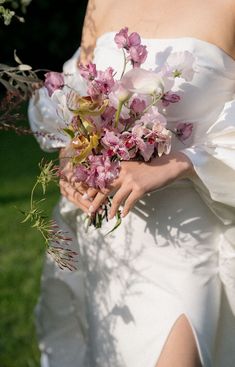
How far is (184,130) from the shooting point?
2.44 meters

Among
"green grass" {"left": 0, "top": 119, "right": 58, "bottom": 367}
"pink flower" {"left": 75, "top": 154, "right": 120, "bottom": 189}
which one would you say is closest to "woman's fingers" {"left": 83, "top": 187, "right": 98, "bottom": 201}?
"pink flower" {"left": 75, "top": 154, "right": 120, "bottom": 189}

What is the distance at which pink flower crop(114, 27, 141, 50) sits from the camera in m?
2.29

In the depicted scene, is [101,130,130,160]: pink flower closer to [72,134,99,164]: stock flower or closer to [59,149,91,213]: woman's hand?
[72,134,99,164]: stock flower

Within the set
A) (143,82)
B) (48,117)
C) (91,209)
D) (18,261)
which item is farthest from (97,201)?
(18,261)

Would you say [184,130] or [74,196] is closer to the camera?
[184,130]

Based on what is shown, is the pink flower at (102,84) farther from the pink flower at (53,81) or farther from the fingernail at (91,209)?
the fingernail at (91,209)

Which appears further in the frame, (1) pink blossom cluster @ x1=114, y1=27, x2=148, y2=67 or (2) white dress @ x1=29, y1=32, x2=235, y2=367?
(2) white dress @ x1=29, y1=32, x2=235, y2=367

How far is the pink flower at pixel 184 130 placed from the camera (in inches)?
95.9

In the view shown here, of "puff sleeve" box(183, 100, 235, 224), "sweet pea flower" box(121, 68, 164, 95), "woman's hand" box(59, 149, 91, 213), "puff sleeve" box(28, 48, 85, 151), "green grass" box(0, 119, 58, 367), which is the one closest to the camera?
"sweet pea flower" box(121, 68, 164, 95)

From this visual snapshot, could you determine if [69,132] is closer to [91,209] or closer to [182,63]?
[91,209]

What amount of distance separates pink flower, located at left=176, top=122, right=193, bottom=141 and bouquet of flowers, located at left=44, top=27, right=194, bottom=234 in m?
0.08

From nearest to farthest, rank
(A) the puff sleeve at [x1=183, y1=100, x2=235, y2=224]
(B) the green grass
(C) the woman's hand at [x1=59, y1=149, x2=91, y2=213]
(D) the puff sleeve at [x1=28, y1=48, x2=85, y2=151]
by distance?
1. (A) the puff sleeve at [x1=183, y1=100, x2=235, y2=224]
2. (C) the woman's hand at [x1=59, y1=149, x2=91, y2=213]
3. (D) the puff sleeve at [x1=28, y1=48, x2=85, y2=151]
4. (B) the green grass

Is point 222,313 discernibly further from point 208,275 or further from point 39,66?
point 39,66

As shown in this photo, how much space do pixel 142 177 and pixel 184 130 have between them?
8.0 inches
